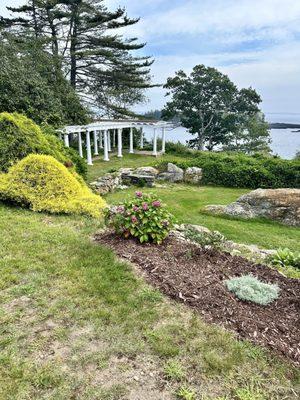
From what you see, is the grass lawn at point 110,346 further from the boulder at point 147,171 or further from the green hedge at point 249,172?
the green hedge at point 249,172

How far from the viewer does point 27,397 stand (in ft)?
7.13

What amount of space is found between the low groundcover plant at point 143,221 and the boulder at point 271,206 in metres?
6.37

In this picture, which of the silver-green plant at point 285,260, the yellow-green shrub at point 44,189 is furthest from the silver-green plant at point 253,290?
the yellow-green shrub at point 44,189

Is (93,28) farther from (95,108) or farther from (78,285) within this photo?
(78,285)

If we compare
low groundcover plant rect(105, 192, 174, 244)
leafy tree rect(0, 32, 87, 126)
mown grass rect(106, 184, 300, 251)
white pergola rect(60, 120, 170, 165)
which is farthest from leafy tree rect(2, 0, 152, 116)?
low groundcover plant rect(105, 192, 174, 244)

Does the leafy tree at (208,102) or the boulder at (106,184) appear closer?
the boulder at (106,184)

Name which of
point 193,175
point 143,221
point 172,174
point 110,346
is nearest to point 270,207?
point 193,175

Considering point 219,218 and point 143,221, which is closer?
point 143,221

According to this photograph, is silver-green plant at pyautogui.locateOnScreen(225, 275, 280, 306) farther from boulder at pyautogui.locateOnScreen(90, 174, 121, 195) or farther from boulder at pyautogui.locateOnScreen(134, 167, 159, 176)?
boulder at pyautogui.locateOnScreen(134, 167, 159, 176)

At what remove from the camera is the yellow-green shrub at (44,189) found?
6.30m

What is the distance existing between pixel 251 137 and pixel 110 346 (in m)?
32.9

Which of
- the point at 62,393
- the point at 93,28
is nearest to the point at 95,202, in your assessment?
the point at 62,393

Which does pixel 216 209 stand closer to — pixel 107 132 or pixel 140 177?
pixel 140 177

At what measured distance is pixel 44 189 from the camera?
21.4 feet
